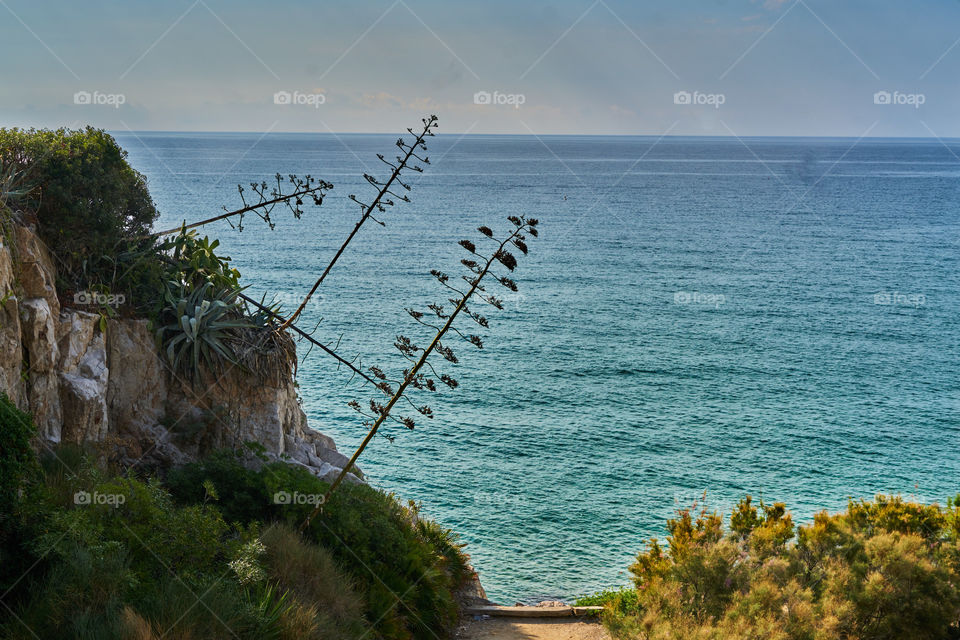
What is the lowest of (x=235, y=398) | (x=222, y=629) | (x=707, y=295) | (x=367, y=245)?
(x=222, y=629)

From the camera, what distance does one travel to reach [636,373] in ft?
117

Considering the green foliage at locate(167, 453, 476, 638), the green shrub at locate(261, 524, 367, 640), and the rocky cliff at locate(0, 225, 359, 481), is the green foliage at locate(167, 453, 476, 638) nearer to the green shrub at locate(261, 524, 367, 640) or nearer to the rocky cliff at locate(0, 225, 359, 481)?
the green shrub at locate(261, 524, 367, 640)

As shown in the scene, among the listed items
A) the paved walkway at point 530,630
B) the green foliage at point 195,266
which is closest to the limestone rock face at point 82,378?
the green foliage at point 195,266

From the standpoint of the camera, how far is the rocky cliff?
916 cm

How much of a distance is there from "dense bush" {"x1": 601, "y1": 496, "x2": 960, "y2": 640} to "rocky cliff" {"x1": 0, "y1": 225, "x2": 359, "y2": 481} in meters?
5.72

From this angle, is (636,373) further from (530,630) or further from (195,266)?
(195,266)

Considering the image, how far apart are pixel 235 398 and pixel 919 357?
38.9 meters

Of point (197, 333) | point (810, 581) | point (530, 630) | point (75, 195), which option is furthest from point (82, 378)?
point (810, 581)

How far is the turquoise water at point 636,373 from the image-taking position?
77.4ft

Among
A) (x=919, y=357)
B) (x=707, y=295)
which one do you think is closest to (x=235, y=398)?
(x=919, y=357)

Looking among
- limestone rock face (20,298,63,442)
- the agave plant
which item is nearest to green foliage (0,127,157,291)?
the agave plant

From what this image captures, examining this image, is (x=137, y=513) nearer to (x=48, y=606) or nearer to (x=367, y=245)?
(x=48, y=606)

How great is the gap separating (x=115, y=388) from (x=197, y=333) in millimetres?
1392

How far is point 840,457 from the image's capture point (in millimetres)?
27625
